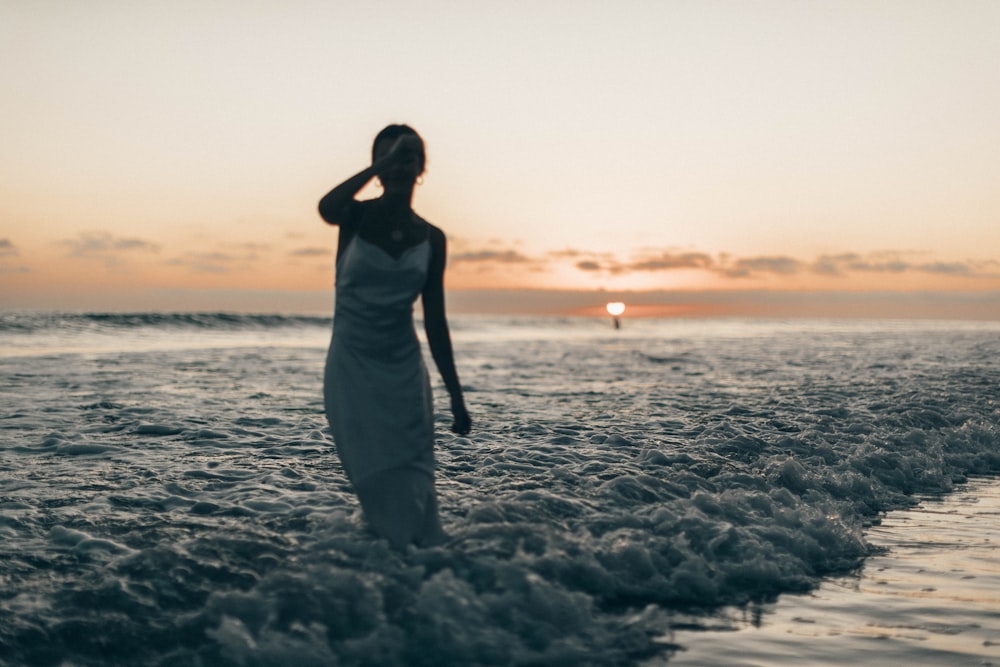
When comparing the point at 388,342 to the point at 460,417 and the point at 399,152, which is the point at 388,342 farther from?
the point at 399,152

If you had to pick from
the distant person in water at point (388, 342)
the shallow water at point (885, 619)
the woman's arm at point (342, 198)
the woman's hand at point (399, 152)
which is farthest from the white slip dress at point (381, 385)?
the shallow water at point (885, 619)

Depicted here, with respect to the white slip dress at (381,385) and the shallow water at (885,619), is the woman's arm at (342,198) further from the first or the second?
the shallow water at (885,619)

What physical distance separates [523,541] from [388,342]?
6.42 feet

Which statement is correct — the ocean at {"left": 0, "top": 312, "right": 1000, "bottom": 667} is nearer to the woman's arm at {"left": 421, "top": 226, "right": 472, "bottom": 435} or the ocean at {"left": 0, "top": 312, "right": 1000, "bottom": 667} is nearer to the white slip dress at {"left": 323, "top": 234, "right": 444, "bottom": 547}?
the white slip dress at {"left": 323, "top": 234, "right": 444, "bottom": 547}

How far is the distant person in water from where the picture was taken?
394 cm

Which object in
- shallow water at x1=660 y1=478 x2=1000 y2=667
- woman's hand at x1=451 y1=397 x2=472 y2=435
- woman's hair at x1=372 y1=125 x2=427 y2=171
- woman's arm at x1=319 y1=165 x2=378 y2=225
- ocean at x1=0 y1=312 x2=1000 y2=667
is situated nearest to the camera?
woman's arm at x1=319 y1=165 x2=378 y2=225

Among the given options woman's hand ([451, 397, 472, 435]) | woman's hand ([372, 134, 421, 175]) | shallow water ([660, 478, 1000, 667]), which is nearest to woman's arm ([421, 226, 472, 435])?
woman's hand ([451, 397, 472, 435])

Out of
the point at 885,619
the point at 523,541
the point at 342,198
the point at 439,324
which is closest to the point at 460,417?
the point at 439,324

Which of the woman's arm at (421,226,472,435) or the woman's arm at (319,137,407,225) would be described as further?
the woman's arm at (421,226,472,435)

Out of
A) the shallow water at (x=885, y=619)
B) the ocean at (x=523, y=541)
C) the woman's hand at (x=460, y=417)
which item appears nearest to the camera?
the shallow water at (x=885, y=619)

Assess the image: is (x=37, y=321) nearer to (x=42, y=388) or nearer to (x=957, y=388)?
(x=42, y=388)

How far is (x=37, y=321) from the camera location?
110 feet

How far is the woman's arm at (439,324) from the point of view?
166 inches

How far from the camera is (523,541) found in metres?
5.23
